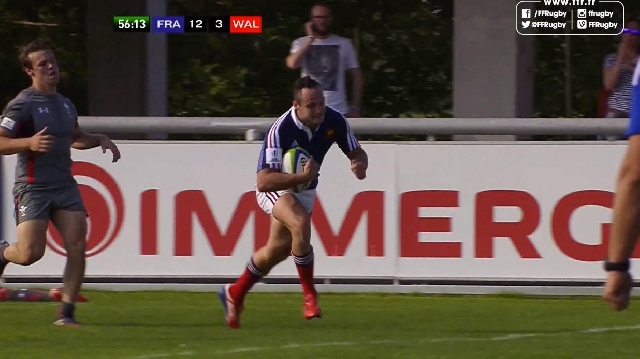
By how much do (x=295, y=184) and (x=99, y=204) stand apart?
8.54 feet

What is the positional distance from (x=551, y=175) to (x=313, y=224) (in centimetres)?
175

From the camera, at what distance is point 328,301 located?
9828 millimetres

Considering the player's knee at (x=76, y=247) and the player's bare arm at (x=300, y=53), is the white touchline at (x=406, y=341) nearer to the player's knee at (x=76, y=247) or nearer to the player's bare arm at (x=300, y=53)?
the player's knee at (x=76, y=247)

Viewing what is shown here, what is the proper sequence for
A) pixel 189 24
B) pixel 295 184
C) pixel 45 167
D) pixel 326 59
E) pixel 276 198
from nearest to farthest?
pixel 295 184 → pixel 45 167 → pixel 276 198 → pixel 326 59 → pixel 189 24

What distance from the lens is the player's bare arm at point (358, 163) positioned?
8219 mm

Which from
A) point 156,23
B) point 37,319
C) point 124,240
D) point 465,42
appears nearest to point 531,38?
point 465,42

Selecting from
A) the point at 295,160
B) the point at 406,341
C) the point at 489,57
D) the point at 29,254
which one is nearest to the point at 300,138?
the point at 295,160

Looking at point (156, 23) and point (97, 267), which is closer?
point (97, 267)

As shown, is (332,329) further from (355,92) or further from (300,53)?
(355,92)

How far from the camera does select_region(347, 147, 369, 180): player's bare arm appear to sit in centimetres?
822

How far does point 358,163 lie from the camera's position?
8266mm

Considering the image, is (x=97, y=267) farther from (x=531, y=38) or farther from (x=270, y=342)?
(x=531, y=38)

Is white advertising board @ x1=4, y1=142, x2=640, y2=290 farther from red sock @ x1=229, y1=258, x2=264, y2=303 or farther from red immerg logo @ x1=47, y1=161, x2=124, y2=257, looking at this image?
red sock @ x1=229, y1=258, x2=264, y2=303

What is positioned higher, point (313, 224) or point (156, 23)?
point (156, 23)
